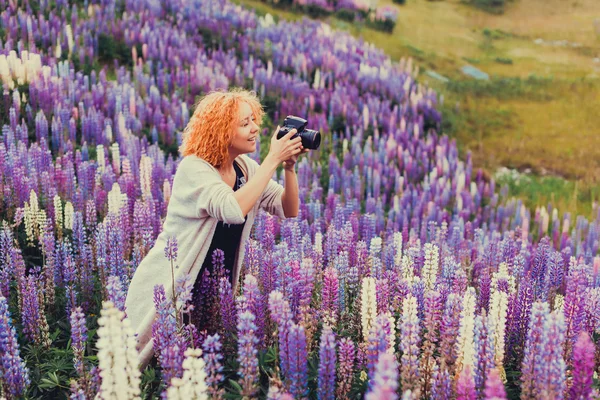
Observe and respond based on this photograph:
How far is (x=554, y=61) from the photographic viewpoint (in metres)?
14.3

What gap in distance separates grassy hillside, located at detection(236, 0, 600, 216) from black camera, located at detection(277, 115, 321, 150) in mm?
6354

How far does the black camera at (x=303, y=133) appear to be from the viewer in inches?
154

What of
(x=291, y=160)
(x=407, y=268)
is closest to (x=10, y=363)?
(x=291, y=160)

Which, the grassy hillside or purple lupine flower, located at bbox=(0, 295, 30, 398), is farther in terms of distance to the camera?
the grassy hillside

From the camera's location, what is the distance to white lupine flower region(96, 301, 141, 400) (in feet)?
8.39

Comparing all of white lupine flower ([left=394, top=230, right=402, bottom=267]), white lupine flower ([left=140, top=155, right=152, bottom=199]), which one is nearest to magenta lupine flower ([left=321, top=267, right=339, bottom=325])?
white lupine flower ([left=394, top=230, right=402, bottom=267])

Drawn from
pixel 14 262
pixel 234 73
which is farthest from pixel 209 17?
pixel 14 262

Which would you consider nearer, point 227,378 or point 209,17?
point 227,378

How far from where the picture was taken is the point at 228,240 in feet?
13.9

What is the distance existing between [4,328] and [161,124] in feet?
18.6

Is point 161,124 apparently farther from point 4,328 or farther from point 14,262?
point 4,328

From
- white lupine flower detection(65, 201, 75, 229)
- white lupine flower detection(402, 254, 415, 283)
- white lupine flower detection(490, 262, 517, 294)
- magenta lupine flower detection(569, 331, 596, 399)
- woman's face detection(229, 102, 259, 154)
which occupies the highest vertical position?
woman's face detection(229, 102, 259, 154)

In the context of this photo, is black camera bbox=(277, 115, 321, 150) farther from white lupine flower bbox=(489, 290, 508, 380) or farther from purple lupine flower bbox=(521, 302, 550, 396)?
purple lupine flower bbox=(521, 302, 550, 396)

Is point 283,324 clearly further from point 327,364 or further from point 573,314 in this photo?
point 573,314
